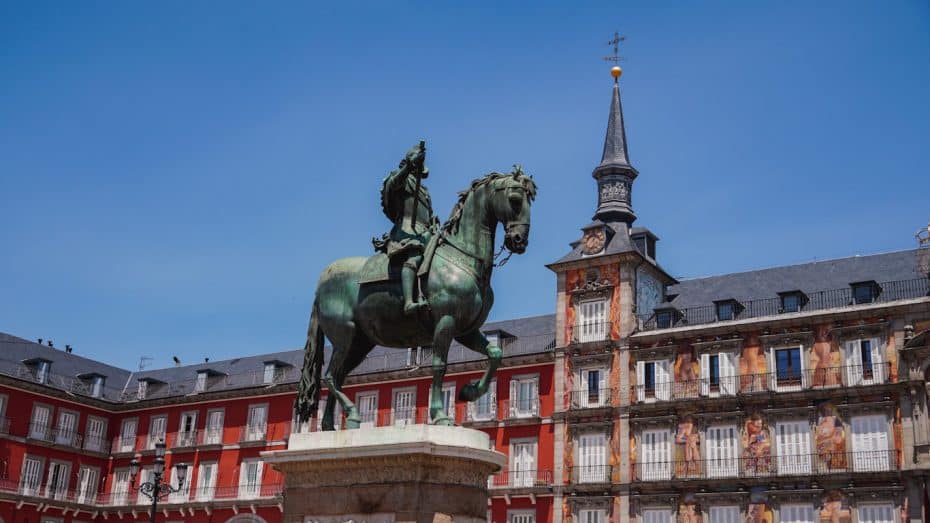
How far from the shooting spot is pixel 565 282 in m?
45.0

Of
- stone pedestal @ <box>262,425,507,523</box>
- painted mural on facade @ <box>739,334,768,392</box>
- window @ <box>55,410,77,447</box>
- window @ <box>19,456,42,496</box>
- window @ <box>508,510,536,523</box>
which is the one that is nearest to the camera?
stone pedestal @ <box>262,425,507,523</box>

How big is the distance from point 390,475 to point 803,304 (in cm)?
3333

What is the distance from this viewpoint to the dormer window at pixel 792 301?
131ft

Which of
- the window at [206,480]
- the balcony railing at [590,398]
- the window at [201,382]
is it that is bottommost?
the window at [206,480]

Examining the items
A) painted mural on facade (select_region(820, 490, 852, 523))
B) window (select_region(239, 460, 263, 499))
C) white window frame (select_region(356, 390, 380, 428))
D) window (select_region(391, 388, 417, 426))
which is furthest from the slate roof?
window (select_region(239, 460, 263, 499))

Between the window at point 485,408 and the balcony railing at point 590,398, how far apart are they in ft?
12.9

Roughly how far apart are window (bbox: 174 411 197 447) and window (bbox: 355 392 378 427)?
1054 cm

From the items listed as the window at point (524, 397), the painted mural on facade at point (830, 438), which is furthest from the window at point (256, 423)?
the painted mural on facade at point (830, 438)

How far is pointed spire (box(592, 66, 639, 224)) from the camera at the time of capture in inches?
1859

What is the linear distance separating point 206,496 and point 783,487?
95.3 feet

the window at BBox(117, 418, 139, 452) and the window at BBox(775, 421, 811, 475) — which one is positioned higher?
the window at BBox(117, 418, 139, 452)

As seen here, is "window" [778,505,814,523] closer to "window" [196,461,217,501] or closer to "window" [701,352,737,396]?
"window" [701,352,737,396]

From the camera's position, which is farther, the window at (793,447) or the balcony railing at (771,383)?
the window at (793,447)

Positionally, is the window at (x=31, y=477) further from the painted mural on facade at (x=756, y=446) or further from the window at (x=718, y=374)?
the painted mural on facade at (x=756, y=446)
